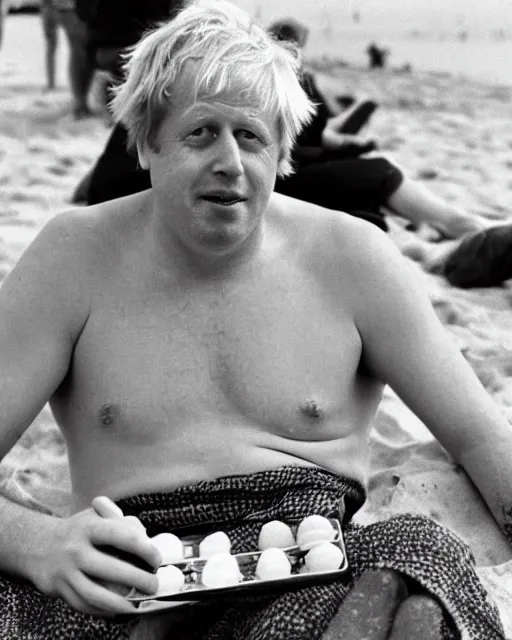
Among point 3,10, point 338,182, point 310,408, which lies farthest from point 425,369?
point 3,10

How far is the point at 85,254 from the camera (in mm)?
2096

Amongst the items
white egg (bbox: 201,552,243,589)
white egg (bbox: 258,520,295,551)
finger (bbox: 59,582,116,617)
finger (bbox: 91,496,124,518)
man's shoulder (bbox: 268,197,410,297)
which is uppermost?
man's shoulder (bbox: 268,197,410,297)

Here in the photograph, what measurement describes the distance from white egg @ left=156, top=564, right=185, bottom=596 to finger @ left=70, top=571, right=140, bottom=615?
0.06m

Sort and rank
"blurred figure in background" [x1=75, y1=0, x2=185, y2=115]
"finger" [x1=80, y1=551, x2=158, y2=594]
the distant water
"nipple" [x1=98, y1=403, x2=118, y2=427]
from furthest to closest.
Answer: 1. the distant water
2. "blurred figure in background" [x1=75, y1=0, x2=185, y2=115]
3. "nipple" [x1=98, y1=403, x2=118, y2=427]
4. "finger" [x1=80, y1=551, x2=158, y2=594]

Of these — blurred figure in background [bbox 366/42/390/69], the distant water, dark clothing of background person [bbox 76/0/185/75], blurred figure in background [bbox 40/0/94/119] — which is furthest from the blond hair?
blurred figure in background [bbox 366/42/390/69]

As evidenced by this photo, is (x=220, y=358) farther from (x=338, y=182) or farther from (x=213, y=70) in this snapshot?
(x=338, y=182)

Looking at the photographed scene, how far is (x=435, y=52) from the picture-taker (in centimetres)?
927

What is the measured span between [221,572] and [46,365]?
1.79ft

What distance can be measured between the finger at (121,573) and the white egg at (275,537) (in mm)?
235

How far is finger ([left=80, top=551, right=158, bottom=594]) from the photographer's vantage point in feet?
5.40

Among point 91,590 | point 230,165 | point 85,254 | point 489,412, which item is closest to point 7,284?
point 85,254

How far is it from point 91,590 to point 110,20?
4.28m

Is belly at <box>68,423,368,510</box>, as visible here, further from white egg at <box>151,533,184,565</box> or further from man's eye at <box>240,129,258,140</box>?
man's eye at <box>240,129,258,140</box>

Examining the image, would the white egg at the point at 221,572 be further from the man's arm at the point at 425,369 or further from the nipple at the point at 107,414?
the man's arm at the point at 425,369
